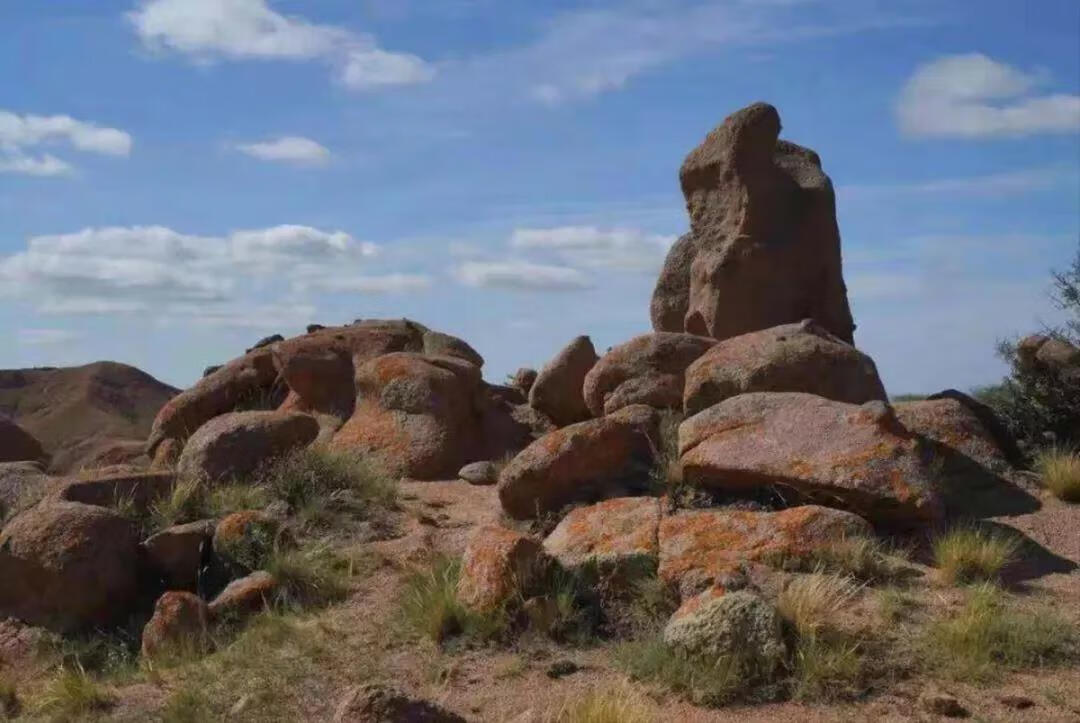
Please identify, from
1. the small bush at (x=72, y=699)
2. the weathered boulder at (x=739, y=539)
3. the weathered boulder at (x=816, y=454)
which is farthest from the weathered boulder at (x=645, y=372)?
the small bush at (x=72, y=699)

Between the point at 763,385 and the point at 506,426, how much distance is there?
462cm

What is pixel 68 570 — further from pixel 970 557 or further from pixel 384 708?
pixel 970 557

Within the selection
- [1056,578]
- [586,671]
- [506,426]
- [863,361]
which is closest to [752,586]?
[586,671]

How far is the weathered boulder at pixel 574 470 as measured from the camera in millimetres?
11086

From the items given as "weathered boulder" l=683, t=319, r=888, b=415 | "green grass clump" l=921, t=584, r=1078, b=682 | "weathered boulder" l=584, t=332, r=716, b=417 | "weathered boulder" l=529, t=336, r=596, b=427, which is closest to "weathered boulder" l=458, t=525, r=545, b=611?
"green grass clump" l=921, t=584, r=1078, b=682

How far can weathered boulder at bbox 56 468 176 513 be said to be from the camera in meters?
12.0

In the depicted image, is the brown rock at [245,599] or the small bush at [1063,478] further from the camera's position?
the small bush at [1063,478]

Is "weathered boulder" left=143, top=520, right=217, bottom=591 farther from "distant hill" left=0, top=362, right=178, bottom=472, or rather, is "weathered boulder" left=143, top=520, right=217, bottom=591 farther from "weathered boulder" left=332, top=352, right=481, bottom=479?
"distant hill" left=0, top=362, right=178, bottom=472

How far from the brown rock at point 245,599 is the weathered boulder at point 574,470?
2198 mm

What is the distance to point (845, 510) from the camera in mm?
9602

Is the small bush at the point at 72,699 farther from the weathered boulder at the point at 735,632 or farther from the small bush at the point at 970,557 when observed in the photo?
the small bush at the point at 970,557

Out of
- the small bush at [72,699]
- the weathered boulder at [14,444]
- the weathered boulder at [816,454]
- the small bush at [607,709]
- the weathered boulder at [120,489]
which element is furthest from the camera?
the weathered boulder at [14,444]

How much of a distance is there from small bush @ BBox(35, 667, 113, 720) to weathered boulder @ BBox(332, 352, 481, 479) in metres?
5.62

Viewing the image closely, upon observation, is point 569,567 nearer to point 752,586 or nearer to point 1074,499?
point 752,586
